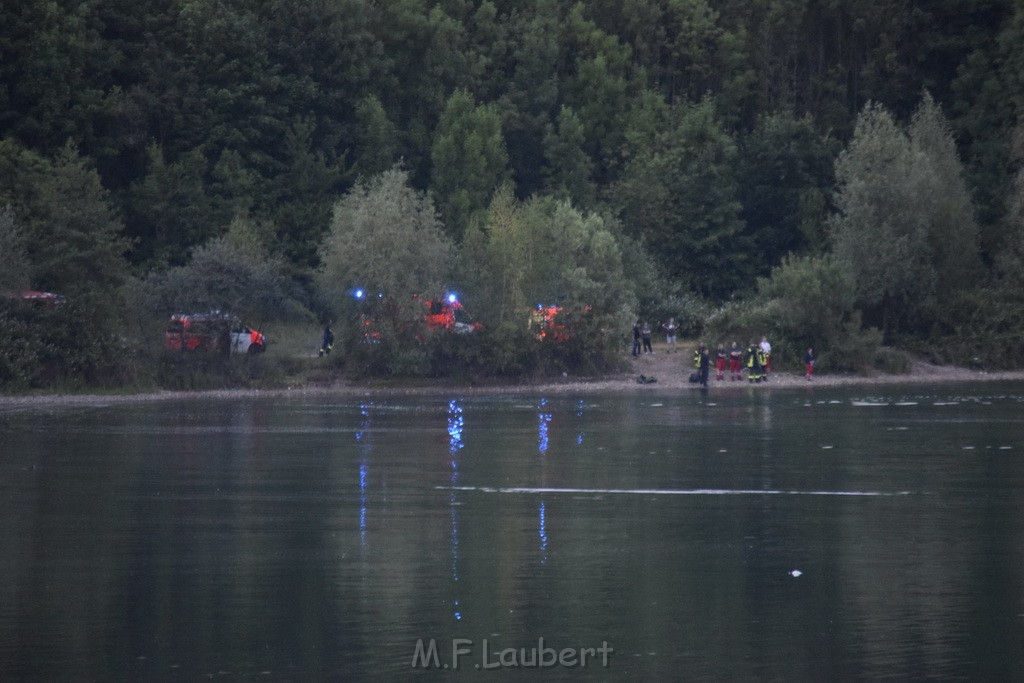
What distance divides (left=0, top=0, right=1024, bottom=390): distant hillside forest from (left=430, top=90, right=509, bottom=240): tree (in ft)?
0.59

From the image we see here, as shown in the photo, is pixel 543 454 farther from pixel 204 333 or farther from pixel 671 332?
pixel 671 332

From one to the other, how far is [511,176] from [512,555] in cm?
6738

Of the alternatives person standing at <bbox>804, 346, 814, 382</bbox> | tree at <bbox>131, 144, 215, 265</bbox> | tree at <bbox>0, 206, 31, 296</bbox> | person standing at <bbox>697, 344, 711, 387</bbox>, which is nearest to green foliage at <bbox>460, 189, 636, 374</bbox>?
person standing at <bbox>697, 344, 711, 387</bbox>

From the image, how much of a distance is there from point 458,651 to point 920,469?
1630cm

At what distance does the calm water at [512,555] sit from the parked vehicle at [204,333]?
1890 centimetres

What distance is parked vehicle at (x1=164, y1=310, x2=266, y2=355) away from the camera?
180 ft

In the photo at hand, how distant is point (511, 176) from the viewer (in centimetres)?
8606

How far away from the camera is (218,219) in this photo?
243ft

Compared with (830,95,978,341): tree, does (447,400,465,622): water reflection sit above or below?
below

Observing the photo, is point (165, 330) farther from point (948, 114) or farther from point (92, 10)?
point (948, 114)

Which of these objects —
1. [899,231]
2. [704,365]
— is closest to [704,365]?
[704,365]

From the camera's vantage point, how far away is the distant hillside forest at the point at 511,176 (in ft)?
190

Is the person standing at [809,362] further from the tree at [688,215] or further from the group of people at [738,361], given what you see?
the tree at [688,215]

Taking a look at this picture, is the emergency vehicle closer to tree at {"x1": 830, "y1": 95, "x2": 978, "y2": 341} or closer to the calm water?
tree at {"x1": 830, "y1": 95, "x2": 978, "y2": 341}
